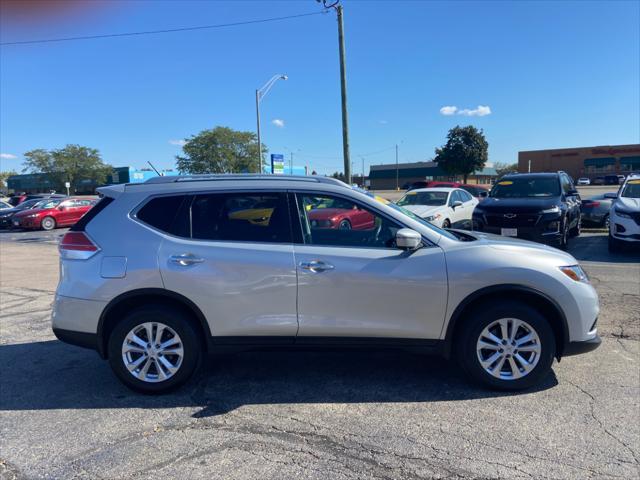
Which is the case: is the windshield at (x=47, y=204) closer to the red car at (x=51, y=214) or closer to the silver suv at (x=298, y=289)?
the red car at (x=51, y=214)

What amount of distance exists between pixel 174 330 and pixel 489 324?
258 cm

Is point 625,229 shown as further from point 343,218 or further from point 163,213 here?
point 163,213

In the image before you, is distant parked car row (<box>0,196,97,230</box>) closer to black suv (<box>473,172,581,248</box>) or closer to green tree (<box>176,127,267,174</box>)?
black suv (<box>473,172,581,248</box>)

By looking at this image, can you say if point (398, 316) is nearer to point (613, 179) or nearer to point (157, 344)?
point (157, 344)

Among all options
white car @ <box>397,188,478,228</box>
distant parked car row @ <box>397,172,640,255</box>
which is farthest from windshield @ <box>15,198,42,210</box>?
distant parked car row @ <box>397,172,640,255</box>

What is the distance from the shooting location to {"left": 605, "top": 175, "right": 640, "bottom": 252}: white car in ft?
33.1

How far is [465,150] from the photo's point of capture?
58719mm

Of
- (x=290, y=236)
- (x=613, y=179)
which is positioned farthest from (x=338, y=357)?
(x=613, y=179)

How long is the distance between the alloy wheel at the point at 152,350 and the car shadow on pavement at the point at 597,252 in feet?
30.5

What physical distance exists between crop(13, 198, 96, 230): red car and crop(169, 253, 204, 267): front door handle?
21.2 meters

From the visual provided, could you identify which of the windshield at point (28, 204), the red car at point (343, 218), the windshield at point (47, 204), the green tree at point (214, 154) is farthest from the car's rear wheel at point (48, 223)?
the green tree at point (214, 154)

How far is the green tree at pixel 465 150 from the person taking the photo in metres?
58.7

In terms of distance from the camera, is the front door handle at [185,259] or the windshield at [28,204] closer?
the front door handle at [185,259]

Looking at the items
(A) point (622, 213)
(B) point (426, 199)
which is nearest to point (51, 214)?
(B) point (426, 199)
